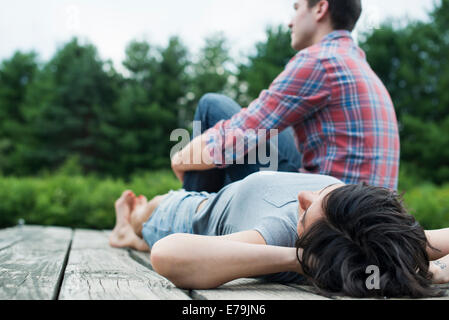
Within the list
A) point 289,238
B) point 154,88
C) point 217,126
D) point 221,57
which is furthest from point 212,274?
A: point 221,57

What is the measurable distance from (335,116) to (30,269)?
4.77 feet

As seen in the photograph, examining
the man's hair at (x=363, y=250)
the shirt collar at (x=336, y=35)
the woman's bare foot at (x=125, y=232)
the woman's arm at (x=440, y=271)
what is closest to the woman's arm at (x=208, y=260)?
the man's hair at (x=363, y=250)

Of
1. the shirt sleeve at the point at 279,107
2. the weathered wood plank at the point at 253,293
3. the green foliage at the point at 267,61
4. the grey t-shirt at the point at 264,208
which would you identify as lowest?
the weathered wood plank at the point at 253,293

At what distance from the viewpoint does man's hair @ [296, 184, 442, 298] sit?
114 cm

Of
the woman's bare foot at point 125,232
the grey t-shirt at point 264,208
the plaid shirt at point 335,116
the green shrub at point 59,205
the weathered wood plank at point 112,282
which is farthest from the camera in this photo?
the green shrub at point 59,205

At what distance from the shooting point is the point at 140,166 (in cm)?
2117

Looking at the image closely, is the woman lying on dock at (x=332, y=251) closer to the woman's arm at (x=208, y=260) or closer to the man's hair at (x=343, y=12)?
the woman's arm at (x=208, y=260)

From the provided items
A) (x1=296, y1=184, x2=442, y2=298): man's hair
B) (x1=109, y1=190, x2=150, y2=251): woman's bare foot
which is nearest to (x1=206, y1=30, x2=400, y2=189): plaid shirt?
(x1=109, y1=190, x2=150, y2=251): woman's bare foot

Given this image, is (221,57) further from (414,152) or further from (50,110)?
(414,152)

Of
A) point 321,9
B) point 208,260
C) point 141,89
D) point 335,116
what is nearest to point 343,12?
point 321,9

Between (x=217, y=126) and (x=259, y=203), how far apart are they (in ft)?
2.48

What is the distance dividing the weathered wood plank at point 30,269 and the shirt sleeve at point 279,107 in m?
0.90

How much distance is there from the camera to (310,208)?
4.21 feet

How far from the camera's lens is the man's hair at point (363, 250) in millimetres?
1142
